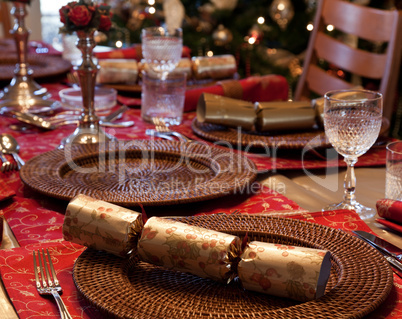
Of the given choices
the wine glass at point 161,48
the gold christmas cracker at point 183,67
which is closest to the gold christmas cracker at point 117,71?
the gold christmas cracker at point 183,67

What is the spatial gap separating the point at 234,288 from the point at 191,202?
0.82 feet

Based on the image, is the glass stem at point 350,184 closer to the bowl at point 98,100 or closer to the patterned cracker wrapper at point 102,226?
the patterned cracker wrapper at point 102,226

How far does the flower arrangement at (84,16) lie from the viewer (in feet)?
3.52

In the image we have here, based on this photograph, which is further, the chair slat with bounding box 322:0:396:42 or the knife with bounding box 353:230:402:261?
the chair slat with bounding box 322:0:396:42

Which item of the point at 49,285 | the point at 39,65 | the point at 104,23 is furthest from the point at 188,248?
the point at 39,65

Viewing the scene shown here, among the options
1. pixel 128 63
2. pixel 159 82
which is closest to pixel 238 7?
pixel 128 63

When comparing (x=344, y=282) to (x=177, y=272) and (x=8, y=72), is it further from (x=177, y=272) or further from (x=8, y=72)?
(x=8, y=72)

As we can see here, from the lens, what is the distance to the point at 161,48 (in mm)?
1436

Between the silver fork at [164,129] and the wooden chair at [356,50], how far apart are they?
0.59 m

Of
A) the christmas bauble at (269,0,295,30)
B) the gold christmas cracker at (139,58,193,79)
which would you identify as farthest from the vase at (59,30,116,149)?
the christmas bauble at (269,0,295,30)

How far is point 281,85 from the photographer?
154 centimetres

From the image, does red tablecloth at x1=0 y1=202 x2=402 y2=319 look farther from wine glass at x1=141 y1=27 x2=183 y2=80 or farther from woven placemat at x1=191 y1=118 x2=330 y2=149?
wine glass at x1=141 y1=27 x2=183 y2=80

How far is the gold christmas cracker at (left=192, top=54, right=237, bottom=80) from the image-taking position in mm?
1670

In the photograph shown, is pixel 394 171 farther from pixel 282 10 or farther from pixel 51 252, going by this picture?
pixel 282 10
